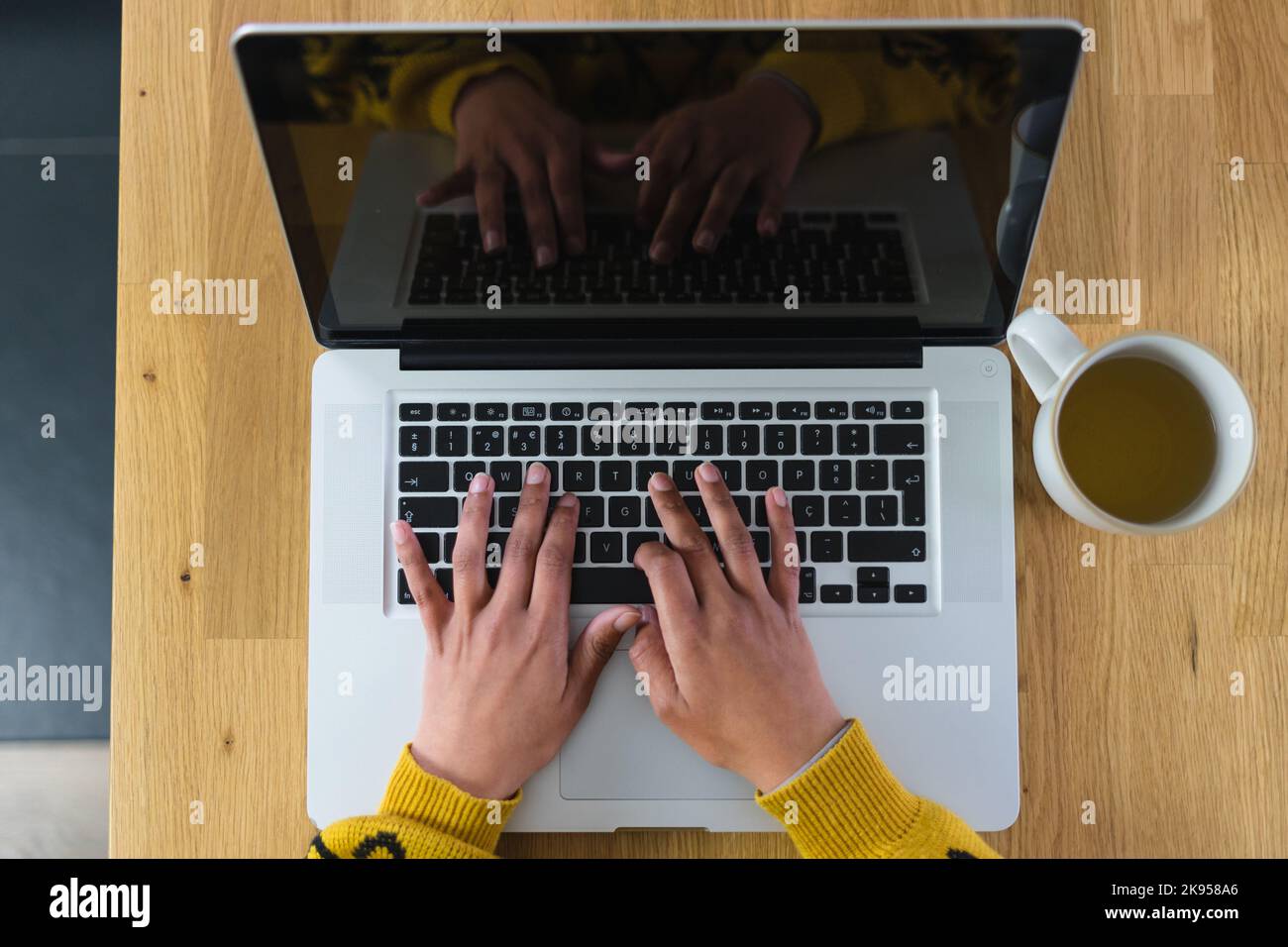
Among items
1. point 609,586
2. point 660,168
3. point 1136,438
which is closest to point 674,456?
→ point 609,586

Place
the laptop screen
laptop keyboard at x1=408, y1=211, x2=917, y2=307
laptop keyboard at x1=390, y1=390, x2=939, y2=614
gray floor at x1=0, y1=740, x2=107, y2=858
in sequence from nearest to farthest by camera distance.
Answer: the laptop screen, laptop keyboard at x1=408, y1=211, x2=917, y2=307, laptop keyboard at x1=390, y1=390, x2=939, y2=614, gray floor at x1=0, y1=740, x2=107, y2=858

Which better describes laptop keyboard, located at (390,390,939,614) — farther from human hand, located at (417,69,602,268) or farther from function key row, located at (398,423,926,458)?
human hand, located at (417,69,602,268)

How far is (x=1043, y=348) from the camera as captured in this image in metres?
0.58

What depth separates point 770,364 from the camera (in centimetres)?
66

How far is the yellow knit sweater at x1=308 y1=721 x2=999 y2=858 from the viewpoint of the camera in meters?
0.61

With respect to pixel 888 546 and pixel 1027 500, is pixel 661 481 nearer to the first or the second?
pixel 888 546

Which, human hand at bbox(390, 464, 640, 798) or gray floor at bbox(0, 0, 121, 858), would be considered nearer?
human hand at bbox(390, 464, 640, 798)

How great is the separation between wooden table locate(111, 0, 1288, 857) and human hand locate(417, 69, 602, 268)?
25 centimetres

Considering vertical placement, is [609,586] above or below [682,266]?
below

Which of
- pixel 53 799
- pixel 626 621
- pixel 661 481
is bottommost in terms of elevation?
pixel 53 799

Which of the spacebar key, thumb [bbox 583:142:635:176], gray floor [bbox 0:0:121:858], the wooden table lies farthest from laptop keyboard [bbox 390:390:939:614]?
gray floor [bbox 0:0:121:858]

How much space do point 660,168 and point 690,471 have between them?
243mm

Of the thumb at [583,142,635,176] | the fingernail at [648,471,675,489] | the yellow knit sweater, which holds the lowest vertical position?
the yellow knit sweater

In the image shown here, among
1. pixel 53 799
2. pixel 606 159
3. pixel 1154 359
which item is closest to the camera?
pixel 606 159
